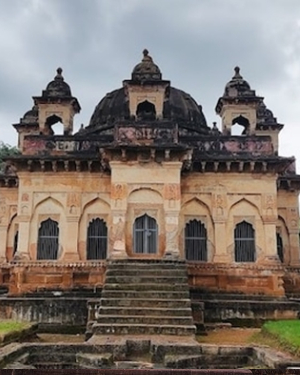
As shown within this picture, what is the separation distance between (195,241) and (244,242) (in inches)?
75.5

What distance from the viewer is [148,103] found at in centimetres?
1983

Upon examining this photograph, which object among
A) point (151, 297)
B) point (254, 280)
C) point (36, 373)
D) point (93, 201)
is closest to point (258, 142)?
point (254, 280)

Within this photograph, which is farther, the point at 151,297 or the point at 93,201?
the point at 93,201

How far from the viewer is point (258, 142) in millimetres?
19641

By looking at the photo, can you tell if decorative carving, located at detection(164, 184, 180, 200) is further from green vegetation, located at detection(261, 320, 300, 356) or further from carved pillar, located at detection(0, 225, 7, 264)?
carved pillar, located at detection(0, 225, 7, 264)

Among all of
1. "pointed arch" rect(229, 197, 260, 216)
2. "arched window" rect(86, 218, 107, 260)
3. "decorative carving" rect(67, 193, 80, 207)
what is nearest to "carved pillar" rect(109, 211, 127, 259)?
"arched window" rect(86, 218, 107, 260)

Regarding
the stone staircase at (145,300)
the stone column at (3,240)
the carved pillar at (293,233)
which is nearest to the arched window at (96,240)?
the stone staircase at (145,300)

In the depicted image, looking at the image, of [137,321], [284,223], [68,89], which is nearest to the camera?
[137,321]

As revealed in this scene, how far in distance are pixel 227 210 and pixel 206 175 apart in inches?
64.1

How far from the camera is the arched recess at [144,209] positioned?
1794 cm

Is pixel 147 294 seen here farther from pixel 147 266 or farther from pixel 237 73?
pixel 237 73

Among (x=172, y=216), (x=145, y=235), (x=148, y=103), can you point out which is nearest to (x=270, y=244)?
(x=172, y=216)

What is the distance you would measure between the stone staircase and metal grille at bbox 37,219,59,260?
3740mm

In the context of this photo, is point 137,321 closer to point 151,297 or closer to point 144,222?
point 151,297
